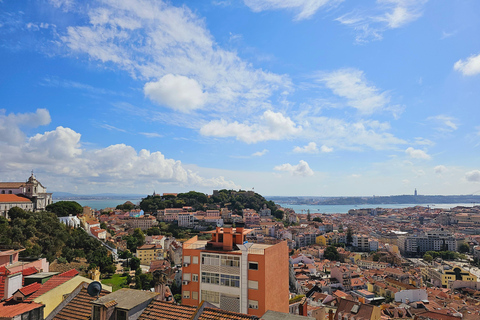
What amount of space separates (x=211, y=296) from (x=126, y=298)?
5.15 m

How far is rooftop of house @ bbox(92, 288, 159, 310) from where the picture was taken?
4.68 meters

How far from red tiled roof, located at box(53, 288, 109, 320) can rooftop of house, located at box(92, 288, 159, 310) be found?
0.52m

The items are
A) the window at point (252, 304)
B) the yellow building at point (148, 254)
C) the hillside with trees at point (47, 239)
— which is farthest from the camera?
the yellow building at point (148, 254)

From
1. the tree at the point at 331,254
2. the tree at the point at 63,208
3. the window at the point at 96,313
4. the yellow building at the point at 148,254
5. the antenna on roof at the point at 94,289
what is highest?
the antenna on roof at the point at 94,289

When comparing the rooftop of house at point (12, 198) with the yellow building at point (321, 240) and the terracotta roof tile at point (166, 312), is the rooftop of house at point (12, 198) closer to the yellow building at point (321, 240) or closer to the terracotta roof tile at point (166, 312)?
the terracotta roof tile at point (166, 312)

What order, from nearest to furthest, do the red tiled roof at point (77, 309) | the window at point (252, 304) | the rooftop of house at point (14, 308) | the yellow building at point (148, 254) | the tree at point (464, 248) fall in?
the rooftop of house at point (14, 308) < the red tiled roof at point (77, 309) < the window at point (252, 304) < the yellow building at point (148, 254) < the tree at point (464, 248)

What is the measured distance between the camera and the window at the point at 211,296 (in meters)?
9.52

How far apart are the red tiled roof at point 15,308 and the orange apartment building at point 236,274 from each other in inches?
200

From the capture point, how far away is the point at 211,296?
9.63 meters

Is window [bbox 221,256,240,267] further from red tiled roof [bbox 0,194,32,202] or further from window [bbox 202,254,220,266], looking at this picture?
red tiled roof [bbox 0,194,32,202]

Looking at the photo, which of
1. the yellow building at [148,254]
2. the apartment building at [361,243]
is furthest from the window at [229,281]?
the apartment building at [361,243]

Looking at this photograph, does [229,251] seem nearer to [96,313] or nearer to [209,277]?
[209,277]

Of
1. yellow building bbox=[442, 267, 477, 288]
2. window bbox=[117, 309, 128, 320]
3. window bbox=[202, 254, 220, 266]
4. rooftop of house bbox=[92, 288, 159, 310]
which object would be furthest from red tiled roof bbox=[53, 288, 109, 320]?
yellow building bbox=[442, 267, 477, 288]

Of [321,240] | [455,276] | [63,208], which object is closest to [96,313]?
[63,208]
